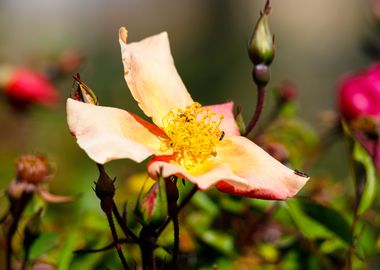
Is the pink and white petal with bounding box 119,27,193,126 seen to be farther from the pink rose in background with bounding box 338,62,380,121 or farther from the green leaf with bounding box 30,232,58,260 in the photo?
the pink rose in background with bounding box 338,62,380,121

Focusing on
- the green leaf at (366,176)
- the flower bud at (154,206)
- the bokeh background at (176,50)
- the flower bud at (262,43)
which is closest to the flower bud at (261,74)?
the flower bud at (262,43)

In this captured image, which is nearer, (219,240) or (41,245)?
(41,245)

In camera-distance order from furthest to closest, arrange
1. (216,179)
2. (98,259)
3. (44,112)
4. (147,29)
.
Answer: (147,29) → (44,112) → (98,259) → (216,179)

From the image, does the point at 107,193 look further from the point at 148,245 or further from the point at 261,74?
the point at 261,74

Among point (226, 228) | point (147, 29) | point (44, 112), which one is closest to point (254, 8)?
point (147, 29)

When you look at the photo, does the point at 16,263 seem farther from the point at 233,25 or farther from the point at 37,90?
the point at 233,25

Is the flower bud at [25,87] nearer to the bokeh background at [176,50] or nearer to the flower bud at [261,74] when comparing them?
the bokeh background at [176,50]

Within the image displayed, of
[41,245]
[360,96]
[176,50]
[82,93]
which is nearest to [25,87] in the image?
[360,96]
